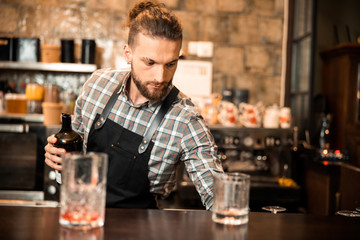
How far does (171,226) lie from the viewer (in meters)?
1.11

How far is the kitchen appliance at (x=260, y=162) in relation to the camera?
12.6ft

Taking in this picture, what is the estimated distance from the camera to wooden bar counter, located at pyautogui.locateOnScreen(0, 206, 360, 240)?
1.01 metres

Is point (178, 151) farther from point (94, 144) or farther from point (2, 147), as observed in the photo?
point (2, 147)

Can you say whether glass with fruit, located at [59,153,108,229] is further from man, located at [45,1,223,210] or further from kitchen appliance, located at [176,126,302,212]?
kitchen appliance, located at [176,126,302,212]

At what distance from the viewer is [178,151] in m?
1.87

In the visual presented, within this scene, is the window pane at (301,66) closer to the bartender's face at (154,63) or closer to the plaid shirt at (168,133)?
the plaid shirt at (168,133)

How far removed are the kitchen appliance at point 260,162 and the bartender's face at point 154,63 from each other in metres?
2.15

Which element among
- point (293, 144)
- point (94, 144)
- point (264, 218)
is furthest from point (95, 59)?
point (264, 218)

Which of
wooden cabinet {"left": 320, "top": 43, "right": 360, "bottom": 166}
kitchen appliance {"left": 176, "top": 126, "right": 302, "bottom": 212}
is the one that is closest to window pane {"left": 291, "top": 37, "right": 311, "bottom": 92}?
wooden cabinet {"left": 320, "top": 43, "right": 360, "bottom": 166}

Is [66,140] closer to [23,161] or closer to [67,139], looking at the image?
[67,139]

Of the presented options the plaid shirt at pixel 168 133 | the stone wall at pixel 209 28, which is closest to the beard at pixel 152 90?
the plaid shirt at pixel 168 133

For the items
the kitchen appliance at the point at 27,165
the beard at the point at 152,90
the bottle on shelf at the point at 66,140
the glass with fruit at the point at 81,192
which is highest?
the beard at the point at 152,90

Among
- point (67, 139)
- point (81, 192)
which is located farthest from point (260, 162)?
point (81, 192)

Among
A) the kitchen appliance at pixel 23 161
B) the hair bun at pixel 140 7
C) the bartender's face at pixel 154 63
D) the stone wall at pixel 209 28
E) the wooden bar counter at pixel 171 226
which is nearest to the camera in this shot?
the wooden bar counter at pixel 171 226
